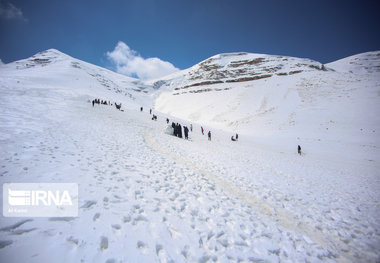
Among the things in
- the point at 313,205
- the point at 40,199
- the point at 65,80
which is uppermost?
the point at 65,80

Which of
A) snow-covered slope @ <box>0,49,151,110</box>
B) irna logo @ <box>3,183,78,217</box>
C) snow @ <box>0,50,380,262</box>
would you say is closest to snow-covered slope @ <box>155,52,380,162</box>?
snow @ <box>0,50,380,262</box>

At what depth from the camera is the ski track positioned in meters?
2.45

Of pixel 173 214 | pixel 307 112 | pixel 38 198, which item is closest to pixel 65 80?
pixel 38 198

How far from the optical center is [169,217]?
3.45 metres

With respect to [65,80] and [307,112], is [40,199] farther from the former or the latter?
[65,80]

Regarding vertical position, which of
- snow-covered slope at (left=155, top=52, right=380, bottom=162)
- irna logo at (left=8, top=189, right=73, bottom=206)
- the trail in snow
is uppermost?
snow-covered slope at (left=155, top=52, right=380, bottom=162)

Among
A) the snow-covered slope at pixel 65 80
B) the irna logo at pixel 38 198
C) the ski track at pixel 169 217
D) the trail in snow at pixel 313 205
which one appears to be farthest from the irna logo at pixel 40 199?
the snow-covered slope at pixel 65 80

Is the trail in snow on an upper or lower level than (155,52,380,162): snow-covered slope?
lower

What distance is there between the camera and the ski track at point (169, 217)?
2.45 m

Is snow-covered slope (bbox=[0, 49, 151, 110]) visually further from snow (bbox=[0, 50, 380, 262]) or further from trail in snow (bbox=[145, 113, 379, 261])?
trail in snow (bbox=[145, 113, 379, 261])

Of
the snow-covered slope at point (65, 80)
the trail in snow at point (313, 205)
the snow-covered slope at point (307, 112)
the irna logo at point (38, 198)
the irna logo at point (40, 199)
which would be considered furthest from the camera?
the snow-covered slope at point (65, 80)

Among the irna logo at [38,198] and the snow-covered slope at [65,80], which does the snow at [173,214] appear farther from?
the snow-covered slope at [65,80]

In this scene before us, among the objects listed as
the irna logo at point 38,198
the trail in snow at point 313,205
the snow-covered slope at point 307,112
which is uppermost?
the snow-covered slope at point 307,112

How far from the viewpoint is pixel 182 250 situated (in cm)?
270
